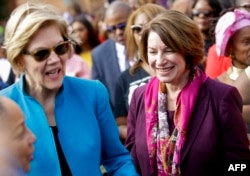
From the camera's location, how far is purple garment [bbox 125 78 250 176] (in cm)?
372

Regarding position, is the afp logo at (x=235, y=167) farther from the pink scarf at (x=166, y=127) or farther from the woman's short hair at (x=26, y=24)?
the woman's short hair at (x=26, y=24)

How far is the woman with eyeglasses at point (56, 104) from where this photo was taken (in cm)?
350

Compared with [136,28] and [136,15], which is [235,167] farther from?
[136,15]

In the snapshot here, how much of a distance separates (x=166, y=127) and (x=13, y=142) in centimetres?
177

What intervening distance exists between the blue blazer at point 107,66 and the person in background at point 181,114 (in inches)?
87.3

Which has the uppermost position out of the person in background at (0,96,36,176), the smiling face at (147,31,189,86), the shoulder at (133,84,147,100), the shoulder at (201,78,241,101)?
the person in background at (0,96,36,176)

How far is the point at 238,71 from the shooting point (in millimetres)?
4637

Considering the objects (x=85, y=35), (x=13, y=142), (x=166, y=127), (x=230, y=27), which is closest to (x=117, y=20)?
(x=85, y=35)

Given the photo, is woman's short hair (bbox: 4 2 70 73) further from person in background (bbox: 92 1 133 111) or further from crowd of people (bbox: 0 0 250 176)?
person in background (bbox: 92 1 133 111)

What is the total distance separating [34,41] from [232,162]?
1.33m

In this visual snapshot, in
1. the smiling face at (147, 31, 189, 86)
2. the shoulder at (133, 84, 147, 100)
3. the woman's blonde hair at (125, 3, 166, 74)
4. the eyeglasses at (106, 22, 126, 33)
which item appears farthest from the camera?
the eyeglasses at (106, 22, 126, 33)

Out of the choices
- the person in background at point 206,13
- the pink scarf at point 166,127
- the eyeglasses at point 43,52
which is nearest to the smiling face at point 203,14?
the person in background at point 206,13

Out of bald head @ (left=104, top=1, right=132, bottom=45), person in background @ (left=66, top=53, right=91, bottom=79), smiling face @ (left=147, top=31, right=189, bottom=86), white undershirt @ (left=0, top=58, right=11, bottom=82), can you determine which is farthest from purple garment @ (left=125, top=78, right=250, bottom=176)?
white undershirt @ (left=0, top=58, right=11, bottom=82)

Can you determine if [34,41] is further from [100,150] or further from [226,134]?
[226,134]
